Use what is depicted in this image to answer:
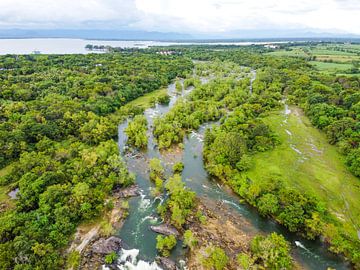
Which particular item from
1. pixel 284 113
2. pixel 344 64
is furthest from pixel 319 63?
pixel 284 113

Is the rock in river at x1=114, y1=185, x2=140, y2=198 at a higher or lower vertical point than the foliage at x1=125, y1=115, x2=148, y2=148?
lower

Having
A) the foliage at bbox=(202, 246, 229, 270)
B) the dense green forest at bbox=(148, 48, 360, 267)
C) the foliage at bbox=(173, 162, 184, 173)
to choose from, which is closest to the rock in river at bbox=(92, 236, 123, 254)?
the foliage at bbox=(202, 246, 229, 270)

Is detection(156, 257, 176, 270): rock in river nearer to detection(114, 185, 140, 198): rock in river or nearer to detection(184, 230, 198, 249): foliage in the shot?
detection(184, 230, 198, 249): foliage

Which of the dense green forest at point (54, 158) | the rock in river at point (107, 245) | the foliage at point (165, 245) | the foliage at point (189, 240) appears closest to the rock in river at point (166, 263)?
the foliage at point (165, 245)

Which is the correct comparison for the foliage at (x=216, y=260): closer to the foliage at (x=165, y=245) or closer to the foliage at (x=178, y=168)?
the foliage at (x=165, y=245)

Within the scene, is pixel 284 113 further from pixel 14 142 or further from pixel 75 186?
pixel 14 142
